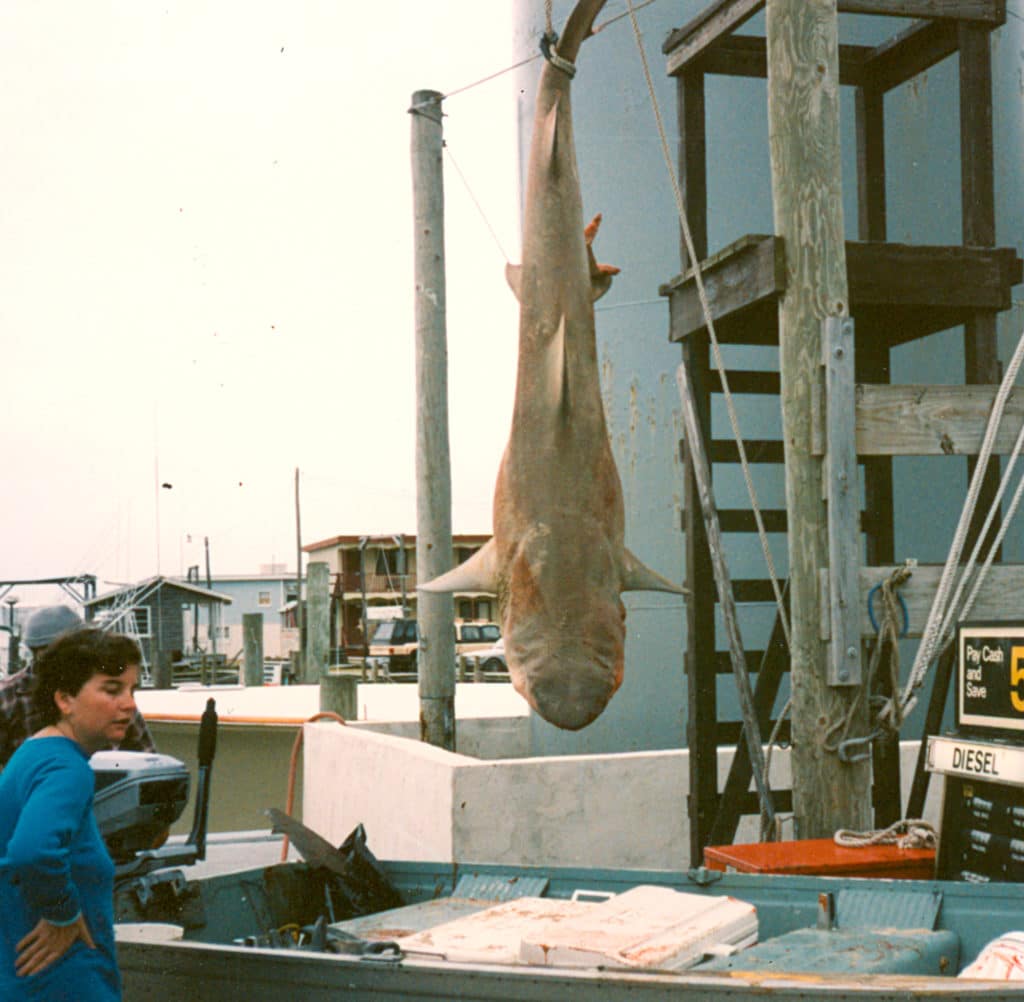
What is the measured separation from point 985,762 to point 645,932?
1515 mm

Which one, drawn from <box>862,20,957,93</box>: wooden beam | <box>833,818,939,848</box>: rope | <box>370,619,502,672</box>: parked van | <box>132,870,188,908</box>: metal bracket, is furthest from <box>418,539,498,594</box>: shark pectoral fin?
<box>370,619,502,672</box>: parked van

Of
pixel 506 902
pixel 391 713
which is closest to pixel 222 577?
pixel 391 713

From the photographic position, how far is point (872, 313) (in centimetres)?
678

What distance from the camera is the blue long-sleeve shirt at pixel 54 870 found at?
10.1ft

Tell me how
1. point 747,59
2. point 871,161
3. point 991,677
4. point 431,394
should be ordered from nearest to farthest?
point 991,677
point 747,59
point 871,161
point 431,394

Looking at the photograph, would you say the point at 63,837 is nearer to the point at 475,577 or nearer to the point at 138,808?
the point at 475,577

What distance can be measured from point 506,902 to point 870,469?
3859 millimetres

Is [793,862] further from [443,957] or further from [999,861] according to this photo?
[443,957]

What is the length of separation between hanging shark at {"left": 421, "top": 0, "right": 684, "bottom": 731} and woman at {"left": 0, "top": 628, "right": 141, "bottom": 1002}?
0.95 m

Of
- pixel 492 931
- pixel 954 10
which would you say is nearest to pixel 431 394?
pixel 954 10

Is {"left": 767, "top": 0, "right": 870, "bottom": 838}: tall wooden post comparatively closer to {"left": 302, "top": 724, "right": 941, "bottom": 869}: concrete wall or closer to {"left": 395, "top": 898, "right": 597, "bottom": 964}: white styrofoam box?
{"left": 395, "top": 898, "right": 597, "bottom": 964}: white styrofoam box

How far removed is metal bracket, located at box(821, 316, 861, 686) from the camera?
5.38m

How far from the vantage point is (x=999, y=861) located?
14.8ft

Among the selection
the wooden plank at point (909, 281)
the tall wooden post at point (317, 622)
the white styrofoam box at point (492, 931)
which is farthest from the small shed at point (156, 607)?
the white styrofoam box at point (492, 931)
